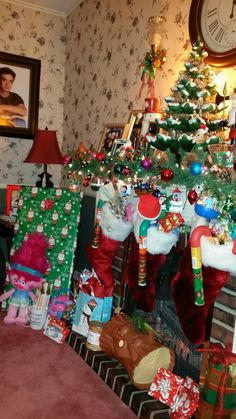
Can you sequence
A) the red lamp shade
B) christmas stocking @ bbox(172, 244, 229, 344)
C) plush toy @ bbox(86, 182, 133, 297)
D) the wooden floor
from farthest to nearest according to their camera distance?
the red lamp shade < plush toy @ bbox(86, 182, 133, 297) < the wooden floor < christmas stocking @ bbox(172, 244, 229, 344)

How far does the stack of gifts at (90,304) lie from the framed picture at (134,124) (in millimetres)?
913

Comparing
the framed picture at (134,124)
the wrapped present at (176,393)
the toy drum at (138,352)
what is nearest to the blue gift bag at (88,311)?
the toy drum at (138,352)

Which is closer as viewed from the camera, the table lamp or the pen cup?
the pen cup

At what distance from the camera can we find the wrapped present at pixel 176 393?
63.6 inches

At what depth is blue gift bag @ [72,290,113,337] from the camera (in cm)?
226

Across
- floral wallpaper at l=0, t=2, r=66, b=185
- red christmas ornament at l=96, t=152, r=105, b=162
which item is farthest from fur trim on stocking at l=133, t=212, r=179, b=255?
floral wallpaper at l=0, t=2, r=66, b=185

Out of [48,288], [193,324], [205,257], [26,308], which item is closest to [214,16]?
[205,257]

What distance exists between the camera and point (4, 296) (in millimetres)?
2648

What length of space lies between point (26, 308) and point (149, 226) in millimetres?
1250

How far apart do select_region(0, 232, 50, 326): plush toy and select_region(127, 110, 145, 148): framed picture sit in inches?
38.3

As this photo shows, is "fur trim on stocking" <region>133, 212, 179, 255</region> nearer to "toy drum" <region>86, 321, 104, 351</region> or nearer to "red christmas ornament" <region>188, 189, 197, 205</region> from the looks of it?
"red christmas ornament" <region>188, 189, 197, 205</region>

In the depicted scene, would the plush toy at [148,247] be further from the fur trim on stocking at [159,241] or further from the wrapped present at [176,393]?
the wrapped present at [176,393]

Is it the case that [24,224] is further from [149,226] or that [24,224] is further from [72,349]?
[149,226]

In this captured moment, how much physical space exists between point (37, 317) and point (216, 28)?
79.1 inches
